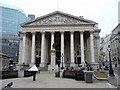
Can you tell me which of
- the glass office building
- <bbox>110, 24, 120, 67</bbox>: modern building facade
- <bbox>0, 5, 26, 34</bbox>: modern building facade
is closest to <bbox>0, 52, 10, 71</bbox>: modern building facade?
the glass office building

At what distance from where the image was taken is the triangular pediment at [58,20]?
38.4 metres

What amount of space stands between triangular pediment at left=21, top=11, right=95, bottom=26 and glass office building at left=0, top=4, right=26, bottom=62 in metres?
36.9

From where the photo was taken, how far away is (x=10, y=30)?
302 ft

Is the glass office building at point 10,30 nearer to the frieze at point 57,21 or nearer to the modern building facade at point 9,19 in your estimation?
the modern building facade at point 9,19

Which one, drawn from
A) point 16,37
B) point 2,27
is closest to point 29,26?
point 16,37

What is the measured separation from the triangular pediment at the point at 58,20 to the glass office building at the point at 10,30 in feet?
121

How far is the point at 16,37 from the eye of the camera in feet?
243

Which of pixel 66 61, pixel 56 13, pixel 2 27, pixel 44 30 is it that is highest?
pixel 2 27

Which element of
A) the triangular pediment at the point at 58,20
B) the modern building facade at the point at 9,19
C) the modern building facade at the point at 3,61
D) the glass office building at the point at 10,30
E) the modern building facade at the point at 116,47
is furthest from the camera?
the modern building facade at the point at 9,19

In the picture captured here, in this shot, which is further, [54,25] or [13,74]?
[54,25]

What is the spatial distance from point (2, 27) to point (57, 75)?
8463 cm

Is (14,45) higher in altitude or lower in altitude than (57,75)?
higher

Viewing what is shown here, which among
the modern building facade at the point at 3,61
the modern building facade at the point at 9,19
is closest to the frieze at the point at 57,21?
the modern building facade at the point at 3,61

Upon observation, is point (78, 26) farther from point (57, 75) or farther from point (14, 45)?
point (14, 45)
